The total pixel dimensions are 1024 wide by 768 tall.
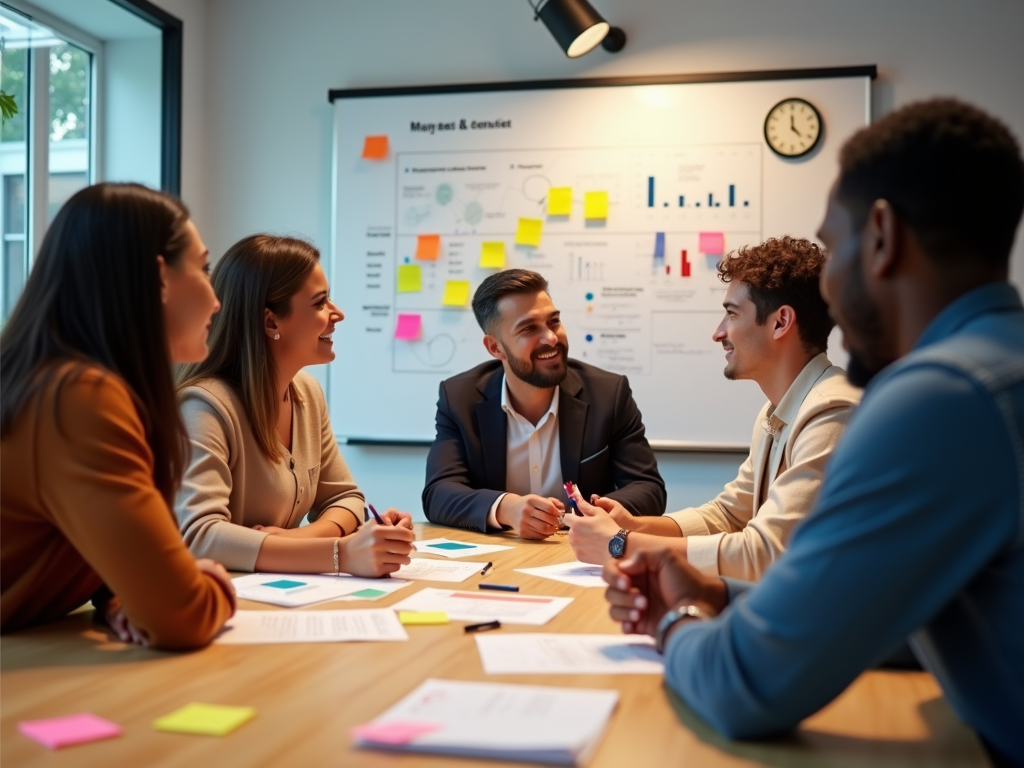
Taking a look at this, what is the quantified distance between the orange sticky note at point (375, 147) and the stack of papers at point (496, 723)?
329cm

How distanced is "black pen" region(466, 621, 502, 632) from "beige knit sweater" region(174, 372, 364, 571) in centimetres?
62

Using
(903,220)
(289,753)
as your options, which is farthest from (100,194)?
(903,220)

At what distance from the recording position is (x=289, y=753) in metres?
0.96

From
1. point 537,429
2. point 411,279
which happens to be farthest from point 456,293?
point 537,429

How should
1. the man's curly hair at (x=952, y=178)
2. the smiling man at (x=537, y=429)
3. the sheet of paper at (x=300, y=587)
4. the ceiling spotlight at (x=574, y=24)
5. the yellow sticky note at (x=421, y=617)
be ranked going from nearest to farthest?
1. the man's curly hair at (x=952, y=178)
2. the yellow sticky note at (x=421, y=617)
3. the sheet of paper at (x=300, y=587)
4. the smiling man at (x=537, y=429)
5. the ceiling spotlight at (x=574, y=24)

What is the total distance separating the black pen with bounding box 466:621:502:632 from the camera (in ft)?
4.72

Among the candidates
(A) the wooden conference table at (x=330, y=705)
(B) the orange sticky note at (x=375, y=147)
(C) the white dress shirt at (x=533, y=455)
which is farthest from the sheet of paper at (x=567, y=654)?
(B) the orange sticky note at (x=375, y=147)

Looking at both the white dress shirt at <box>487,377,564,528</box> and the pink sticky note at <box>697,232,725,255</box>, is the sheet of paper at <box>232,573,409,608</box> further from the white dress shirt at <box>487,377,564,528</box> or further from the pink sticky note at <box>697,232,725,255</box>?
the pink sticky note at <box>697,232,725,255</box>

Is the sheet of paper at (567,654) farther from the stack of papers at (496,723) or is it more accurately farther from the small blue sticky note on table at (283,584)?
the small blue sticky note on table at (283,584)

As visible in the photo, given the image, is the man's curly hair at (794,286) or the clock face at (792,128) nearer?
the man's curly hair at (794,286)

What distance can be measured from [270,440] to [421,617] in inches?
33.1

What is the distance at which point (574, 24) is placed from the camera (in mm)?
3574

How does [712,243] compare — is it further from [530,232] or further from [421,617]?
[421,617]

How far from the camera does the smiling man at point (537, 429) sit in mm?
2834
